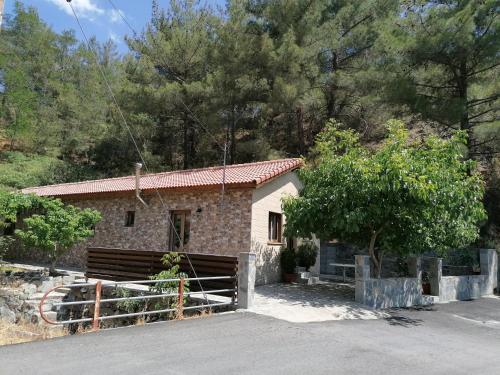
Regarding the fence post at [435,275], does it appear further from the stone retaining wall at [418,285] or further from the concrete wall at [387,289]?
the concrete wall at [387,289]

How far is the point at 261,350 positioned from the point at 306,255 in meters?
8.87

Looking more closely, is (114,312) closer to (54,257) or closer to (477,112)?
(54,257)

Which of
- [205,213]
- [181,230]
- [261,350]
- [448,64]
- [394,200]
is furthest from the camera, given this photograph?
[448,64]

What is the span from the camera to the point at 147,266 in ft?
41.2

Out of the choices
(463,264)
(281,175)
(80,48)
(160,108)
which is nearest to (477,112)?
(463,264)

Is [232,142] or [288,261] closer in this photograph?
[288,261]

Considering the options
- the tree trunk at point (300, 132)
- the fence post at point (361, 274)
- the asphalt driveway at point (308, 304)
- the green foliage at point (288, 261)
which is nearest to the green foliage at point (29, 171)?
the tree trunk at point (300, 132)

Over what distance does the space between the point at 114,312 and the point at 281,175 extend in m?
7.23

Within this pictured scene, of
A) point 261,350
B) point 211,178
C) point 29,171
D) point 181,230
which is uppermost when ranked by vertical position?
point 29,171

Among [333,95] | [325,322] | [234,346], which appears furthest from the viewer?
[333,95]

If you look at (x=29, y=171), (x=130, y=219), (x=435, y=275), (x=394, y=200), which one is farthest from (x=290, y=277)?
(x=29, y=171)

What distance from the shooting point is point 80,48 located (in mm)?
41844

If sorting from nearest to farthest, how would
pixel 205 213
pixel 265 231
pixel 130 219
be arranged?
pixel 265 231 < pixel 205 213 < pixel 130 219

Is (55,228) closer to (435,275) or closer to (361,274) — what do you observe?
(361,274)
